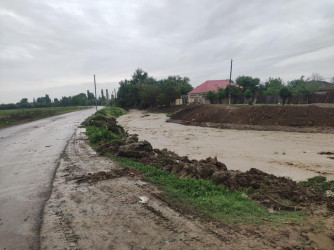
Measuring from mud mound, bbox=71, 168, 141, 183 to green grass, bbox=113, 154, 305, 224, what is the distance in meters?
0.85

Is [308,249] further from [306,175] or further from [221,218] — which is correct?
[306,175]

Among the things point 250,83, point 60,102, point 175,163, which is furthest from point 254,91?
point 60,102

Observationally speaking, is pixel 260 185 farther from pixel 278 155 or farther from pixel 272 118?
pixel 272 118

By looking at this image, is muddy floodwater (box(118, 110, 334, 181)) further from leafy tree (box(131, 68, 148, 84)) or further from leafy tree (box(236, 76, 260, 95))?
leafy tree (box(131, 68, 148, 84))

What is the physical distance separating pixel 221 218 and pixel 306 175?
4.38 metres

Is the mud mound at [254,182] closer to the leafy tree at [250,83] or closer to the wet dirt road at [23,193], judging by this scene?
the wet dirt road at [23,193]

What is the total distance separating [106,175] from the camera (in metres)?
6.57

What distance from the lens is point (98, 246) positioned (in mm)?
3227

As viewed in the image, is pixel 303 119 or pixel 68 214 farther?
pixel 303 119

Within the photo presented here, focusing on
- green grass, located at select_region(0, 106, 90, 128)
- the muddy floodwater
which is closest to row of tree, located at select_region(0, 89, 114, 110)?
green grass, located at select_region(0, 106, 90, 128)

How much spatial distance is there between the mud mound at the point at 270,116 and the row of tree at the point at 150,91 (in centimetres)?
1799

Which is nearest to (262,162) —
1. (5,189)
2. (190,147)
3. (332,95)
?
(190,147)

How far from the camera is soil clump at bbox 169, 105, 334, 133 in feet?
52.2

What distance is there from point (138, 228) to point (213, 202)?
1.61 metres
